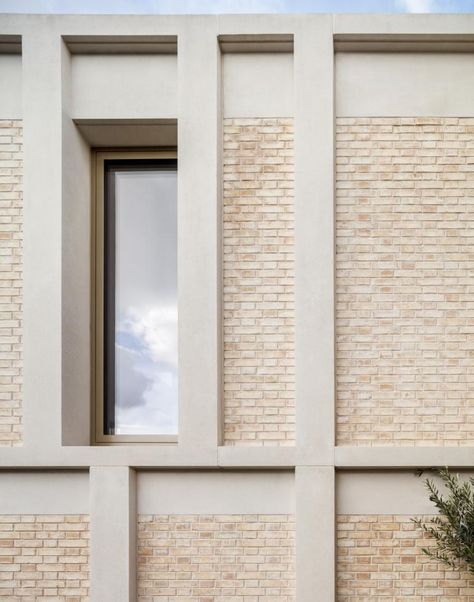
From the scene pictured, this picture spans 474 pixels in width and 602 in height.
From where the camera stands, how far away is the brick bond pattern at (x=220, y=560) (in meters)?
4.27

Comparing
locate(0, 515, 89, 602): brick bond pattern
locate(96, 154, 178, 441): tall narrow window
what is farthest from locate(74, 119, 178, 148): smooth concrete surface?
locate(0, 515, 89, 602): brick bond pattern

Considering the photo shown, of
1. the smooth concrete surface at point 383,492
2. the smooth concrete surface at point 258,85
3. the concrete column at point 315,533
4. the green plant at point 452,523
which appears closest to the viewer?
the green plant at point 452,523

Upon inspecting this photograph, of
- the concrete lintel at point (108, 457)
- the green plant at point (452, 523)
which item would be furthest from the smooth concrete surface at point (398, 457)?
the concrete lintel at point (108, 457)

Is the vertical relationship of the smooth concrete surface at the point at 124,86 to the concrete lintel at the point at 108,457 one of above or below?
above

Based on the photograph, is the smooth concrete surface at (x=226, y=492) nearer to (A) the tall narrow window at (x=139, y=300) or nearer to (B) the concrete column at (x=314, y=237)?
(B) the concrete column at (x=314, y=237)

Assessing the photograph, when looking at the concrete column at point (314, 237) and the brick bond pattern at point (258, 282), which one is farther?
the brick bond pattern at point (258, 282)

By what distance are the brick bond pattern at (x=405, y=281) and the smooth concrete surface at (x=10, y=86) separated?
2.93 meters

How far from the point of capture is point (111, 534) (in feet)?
13.8

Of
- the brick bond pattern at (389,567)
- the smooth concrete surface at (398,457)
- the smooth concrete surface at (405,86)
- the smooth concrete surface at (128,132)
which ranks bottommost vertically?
the brick bond pattern at (389,567)

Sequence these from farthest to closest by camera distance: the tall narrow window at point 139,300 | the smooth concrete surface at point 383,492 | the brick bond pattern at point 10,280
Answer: the tall narrow window at point 139,300
the brick bond pattern at point 10,280
the smooth concrete surface at point 383,492

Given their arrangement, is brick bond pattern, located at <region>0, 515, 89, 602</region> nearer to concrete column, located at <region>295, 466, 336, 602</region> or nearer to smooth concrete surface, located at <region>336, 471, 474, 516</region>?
concrete column, located at <region>295, 466, 336, 602</region>

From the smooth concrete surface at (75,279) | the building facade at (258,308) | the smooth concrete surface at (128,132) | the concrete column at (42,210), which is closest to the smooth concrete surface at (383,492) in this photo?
the building facade at (258,308)

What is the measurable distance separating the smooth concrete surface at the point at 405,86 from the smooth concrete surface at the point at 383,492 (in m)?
3.17

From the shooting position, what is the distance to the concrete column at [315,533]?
13.7 ft
